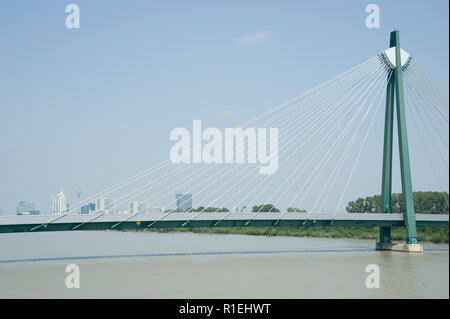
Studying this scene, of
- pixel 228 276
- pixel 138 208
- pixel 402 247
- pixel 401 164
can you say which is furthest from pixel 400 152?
pixel 138 208

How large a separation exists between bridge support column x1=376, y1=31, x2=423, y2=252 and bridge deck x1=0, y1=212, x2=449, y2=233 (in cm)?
88

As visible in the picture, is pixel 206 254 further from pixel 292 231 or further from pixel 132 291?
pixel 292 231

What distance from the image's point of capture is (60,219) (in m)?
20.5

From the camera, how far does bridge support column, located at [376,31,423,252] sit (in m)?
24.7

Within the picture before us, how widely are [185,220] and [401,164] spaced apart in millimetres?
11206

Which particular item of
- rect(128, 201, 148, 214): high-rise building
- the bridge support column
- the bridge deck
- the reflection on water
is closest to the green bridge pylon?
the bridge support column

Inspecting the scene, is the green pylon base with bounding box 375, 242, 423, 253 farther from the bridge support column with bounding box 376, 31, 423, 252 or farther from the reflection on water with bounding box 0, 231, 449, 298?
the reflection on water with bounding box 0, 231, 449, 298

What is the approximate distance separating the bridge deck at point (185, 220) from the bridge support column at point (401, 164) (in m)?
0.88

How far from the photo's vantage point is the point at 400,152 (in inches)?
994

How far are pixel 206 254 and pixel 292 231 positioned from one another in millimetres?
21771

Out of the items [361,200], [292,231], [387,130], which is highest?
[387,130]

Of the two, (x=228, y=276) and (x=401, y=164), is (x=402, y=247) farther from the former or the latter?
(x=228, y=276)

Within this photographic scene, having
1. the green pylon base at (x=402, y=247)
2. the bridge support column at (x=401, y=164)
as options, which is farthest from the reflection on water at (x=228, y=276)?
the bridge support column at (x=401, y=164)
